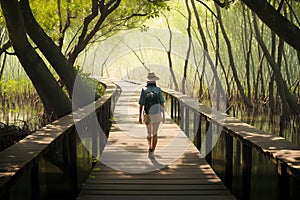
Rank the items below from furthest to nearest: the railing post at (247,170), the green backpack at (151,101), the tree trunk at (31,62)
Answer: the tree trunk at (31,62), the green backpack at (151,101), the railing post at (247,170)

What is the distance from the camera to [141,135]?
747cm

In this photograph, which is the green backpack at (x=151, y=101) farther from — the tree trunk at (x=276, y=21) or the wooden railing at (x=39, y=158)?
the tree trunk at (x=276, y=21)

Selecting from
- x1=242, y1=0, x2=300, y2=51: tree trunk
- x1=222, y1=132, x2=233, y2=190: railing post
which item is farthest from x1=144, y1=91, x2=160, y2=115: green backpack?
x1=242, y1=0, x2=300, y2=51: tree trunk

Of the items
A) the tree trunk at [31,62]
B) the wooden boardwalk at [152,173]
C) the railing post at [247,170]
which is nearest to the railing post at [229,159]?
the wooden boardwalk at [152,173]

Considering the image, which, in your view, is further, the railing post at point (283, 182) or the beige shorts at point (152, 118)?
the beige shorts at point (152, 118)

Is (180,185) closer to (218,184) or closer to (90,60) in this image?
(218,184)

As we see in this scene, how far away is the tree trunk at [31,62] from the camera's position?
547cm

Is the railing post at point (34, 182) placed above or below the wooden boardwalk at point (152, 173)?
above

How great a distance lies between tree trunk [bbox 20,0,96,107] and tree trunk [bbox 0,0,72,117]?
55 centimetres

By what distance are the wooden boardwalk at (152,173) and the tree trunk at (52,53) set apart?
1.00 metres

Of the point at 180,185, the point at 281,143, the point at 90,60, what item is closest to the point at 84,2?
the point at 180,185

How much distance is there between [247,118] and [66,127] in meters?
10.2

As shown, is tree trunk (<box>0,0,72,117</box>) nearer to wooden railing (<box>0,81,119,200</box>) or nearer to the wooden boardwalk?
the wooden boardwalk

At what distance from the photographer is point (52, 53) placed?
6676 millimetres
